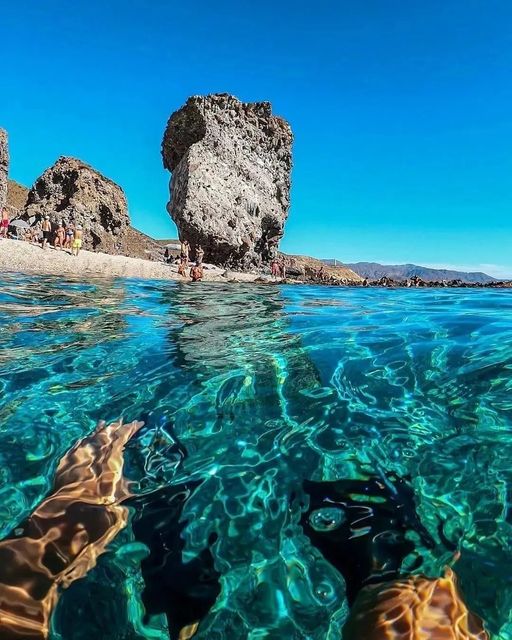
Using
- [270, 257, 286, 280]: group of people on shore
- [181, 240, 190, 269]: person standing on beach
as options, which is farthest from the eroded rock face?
[270, 257, 286, 280]: group of people on shore

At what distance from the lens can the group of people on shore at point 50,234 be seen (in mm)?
19125

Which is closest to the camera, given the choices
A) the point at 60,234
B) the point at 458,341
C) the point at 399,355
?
the point at 399,355

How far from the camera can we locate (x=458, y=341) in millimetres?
4191

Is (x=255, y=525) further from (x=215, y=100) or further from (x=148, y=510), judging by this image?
(x=215, y=100)

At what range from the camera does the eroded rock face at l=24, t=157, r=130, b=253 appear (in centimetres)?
2572

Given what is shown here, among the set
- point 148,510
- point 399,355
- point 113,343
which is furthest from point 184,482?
point 113,343

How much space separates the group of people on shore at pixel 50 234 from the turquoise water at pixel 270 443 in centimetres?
1616

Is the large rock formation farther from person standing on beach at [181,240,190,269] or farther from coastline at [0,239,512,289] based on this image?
coastline at [0,239,512,289]

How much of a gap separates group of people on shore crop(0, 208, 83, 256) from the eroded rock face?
3.27 feet

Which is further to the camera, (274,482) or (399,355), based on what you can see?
(399,355)

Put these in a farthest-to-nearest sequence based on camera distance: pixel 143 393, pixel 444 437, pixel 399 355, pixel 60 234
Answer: pixel 60 234, pixel 399 355, pixel 143 393, pixel 444 437

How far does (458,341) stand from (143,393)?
3085 mm

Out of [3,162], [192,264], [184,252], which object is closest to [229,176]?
[184,252]

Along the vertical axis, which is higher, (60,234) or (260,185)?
(260,185)
